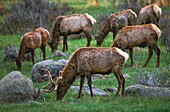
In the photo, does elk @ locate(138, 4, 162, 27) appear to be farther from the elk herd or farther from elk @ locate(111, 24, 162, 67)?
elk @ locate(111, 24, 162, 67)

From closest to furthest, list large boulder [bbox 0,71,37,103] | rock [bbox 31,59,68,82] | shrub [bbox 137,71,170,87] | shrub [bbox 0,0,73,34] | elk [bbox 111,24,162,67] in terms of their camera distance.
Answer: large boulder [bbox 0,71,37,103], shrub [bbox 137,71,170,87], rock [bbox 31,59,68,82], elk [bbox 111,24,162,67], shrub [bbox 0,0,73,34]

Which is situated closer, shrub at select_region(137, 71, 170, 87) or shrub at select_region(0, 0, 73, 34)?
shrub at select_region(137, 71, 170, 87)

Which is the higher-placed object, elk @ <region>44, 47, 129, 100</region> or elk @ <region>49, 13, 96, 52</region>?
elk @ <region>44, 47, 129, 100</region>

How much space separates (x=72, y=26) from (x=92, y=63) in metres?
9.55

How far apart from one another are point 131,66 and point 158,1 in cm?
2075

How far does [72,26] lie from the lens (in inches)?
909

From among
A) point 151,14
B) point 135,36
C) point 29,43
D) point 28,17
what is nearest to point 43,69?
point 29,43

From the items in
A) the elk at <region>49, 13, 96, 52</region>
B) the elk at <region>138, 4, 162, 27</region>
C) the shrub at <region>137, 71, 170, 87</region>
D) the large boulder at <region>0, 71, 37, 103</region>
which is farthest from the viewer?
the elk at <region>138, 4, 162, 27</region>

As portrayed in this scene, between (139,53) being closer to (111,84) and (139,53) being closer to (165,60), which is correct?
(165,60)

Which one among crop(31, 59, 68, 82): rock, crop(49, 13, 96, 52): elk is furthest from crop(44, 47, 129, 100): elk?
crop(49, 13, 96, 52): elk

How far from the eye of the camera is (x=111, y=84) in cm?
1655

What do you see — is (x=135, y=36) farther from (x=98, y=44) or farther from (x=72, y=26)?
(x=98, y=44)

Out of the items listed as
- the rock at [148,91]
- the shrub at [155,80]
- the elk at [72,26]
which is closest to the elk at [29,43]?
the elk at [72,26]

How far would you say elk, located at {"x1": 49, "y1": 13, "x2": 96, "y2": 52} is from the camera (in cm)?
2292
